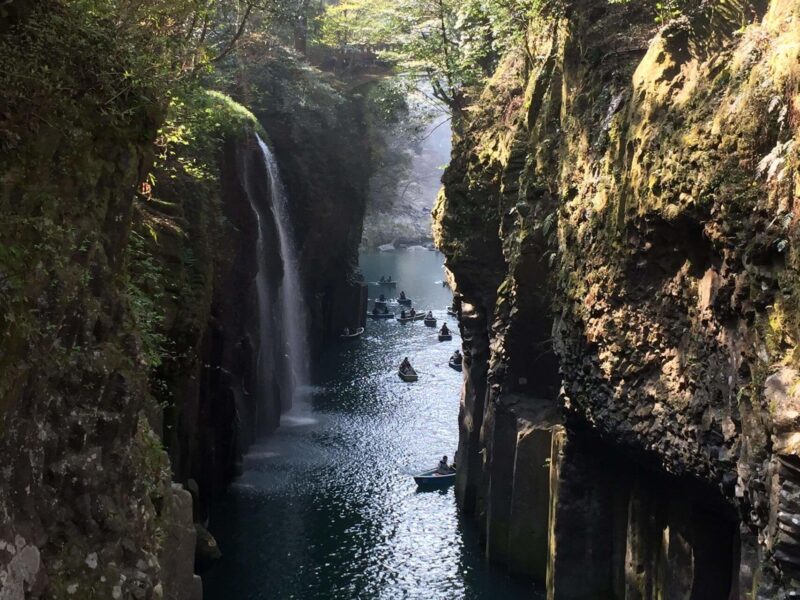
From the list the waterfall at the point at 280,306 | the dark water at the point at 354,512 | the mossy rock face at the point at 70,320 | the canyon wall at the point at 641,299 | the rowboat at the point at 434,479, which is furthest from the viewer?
the waterfall at the point at 280,306

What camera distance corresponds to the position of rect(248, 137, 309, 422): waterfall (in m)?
28.4

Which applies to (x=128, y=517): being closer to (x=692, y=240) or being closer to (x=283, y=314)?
(x=692, y=240)

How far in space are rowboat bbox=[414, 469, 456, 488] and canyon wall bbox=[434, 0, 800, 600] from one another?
1.44 metres

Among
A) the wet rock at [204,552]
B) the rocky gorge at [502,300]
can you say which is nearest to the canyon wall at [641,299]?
the rocky gorge at [502,300]

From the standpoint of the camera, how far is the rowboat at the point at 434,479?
23469 millimetres

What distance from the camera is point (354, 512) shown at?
71.4 feet

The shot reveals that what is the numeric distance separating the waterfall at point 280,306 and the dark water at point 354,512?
1.40 meters

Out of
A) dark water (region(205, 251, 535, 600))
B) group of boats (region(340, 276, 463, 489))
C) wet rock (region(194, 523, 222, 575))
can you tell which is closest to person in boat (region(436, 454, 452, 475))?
group of boats (region(340, 276, 463, 489))

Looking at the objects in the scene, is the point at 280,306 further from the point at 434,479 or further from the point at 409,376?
the point at 434,479

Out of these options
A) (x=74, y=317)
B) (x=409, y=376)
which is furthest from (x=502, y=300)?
(x=409, y=376)

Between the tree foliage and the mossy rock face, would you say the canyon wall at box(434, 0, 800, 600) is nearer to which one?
the tree foliage

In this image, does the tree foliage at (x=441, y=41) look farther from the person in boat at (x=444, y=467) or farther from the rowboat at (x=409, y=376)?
the rowboat at (x=409, y=376)

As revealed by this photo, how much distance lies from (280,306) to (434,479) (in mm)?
11397

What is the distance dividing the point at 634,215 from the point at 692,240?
1325mm
